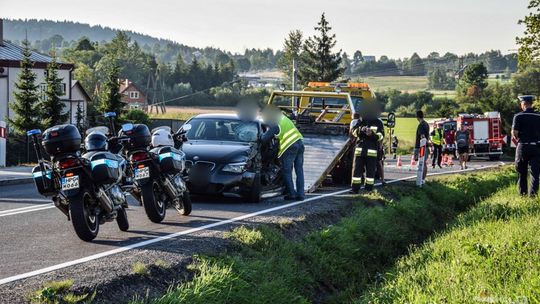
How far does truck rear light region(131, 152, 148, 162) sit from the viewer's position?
1101cm

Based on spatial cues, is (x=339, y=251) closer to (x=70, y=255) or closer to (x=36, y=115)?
(x=70, y=255)

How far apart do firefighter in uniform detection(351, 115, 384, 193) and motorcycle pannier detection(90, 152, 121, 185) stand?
825 centimetres


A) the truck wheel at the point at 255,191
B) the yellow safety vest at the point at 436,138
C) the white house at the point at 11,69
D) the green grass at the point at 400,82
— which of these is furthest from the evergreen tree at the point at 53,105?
the green grass at the point at 400,82

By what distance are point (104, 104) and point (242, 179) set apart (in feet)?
149

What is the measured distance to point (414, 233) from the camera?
49.2ft

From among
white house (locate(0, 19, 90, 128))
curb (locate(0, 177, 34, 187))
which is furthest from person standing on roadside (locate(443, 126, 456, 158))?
curb (locate(0, 177, 34, 187))

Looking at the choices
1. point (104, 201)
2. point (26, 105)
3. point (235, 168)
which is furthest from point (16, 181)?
point (26, 105)

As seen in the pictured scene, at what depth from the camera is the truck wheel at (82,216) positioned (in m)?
9.24

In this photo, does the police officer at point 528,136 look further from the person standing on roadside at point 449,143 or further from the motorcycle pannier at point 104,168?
the person standing on roadside at point 449,143

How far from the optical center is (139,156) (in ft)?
36.3

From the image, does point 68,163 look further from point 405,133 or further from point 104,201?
point 405,133

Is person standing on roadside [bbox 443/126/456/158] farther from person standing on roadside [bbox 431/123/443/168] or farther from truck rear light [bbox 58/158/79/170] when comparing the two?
truck rear light [bbox 58/158/79/170]

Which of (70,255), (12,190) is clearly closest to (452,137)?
(12,190)

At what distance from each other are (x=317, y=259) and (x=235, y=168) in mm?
3717
